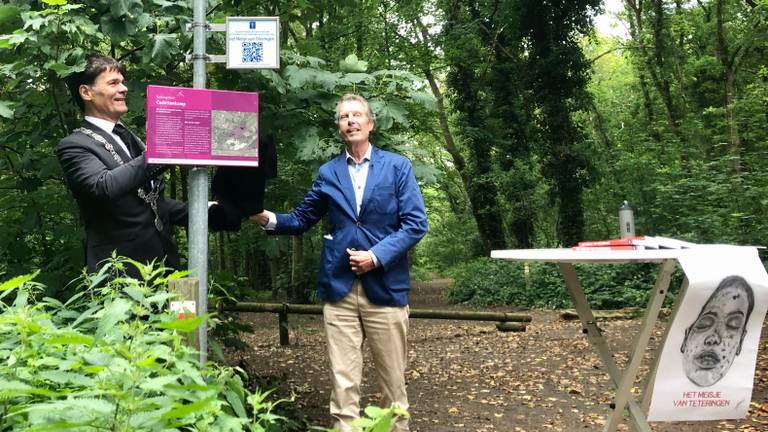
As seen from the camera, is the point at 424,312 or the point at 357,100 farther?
the point at 424,312

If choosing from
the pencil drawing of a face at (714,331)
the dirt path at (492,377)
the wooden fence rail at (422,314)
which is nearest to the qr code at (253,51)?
the pencil drawing of a face at (714,331)

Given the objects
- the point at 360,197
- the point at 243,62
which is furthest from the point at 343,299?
the point at 243,62

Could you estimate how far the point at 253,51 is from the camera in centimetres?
275

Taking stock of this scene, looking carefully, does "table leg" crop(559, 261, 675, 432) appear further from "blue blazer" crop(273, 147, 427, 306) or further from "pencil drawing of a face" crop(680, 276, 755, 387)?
"blue blazer" crop(273, 147, 427, 306)

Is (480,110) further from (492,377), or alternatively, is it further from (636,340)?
(636,340)

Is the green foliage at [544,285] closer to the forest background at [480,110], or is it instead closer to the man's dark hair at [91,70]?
the forest background at [480,110]

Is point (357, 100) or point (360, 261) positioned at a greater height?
point (357, 100)

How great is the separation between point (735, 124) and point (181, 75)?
13643 mm

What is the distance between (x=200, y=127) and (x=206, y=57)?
34 cm

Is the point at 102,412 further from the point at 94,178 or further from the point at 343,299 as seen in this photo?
the point at 343,299

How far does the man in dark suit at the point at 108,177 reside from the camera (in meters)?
2.50

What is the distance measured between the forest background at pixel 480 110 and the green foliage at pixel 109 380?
152 centimetres

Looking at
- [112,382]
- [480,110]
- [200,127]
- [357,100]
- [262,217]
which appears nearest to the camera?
[112,382]

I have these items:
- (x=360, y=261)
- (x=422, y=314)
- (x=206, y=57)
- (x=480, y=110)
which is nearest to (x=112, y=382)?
(x=206, y=57)
